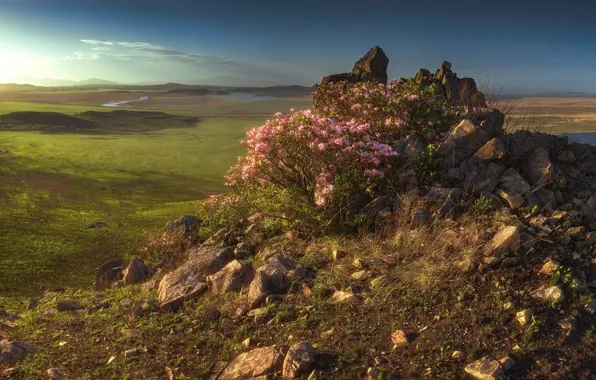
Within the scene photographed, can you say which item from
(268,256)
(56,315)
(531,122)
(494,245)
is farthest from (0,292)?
(531,122)

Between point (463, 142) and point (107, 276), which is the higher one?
point (463, 142)

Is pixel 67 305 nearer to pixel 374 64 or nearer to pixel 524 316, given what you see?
pixel 524 316

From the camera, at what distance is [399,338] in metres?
7.20

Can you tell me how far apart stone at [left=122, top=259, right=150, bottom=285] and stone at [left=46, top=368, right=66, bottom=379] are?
237 inches

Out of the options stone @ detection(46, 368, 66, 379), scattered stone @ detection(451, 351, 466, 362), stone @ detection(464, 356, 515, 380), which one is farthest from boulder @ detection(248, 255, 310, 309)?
stone @ detection(464, 356, 515, 380)

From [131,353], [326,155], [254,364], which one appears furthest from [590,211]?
[131,353]

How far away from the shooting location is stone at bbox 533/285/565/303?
7.32 metres

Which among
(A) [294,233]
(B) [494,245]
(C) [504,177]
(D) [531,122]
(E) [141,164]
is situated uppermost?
(D) [531,122]

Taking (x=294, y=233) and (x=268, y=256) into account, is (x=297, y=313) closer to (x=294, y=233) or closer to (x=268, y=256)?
(x=268, y=256)

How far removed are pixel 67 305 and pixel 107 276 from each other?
3587mm

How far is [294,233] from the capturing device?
12312mm

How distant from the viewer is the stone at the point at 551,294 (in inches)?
288

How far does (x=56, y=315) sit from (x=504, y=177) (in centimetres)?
1142

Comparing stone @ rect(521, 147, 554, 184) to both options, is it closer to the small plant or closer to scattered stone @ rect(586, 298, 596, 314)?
the small plant
